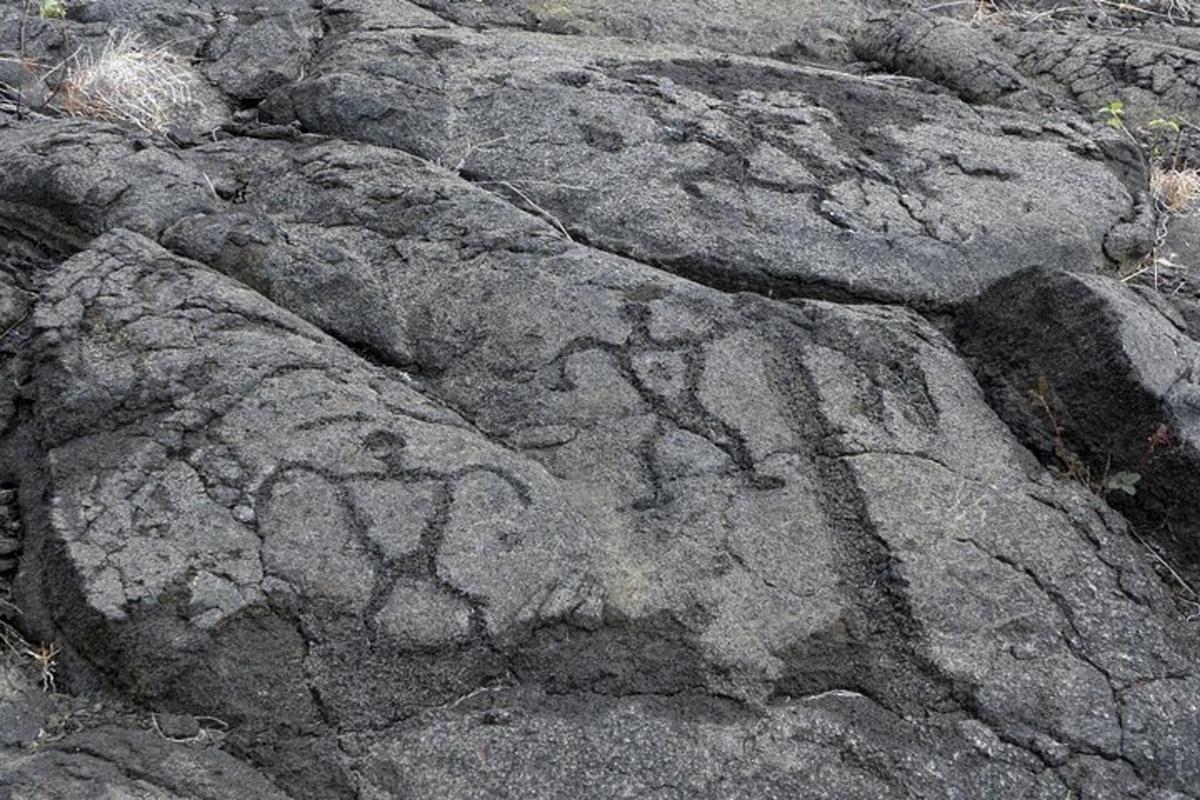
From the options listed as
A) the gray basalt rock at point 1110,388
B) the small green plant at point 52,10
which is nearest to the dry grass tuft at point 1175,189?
the gray basalt rock at point 1110,388

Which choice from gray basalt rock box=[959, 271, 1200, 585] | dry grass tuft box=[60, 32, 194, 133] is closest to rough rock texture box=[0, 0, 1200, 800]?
gray basalt rock box=[959, 271, 1200, 585]

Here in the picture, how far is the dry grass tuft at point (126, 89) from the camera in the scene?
3502mm

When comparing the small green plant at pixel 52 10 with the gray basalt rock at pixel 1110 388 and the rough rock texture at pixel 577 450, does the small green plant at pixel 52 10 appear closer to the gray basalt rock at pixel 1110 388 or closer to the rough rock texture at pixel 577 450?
the rough rock texture at pixel 577 450

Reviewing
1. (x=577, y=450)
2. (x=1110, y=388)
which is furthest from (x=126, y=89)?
(x=1110, y=388)

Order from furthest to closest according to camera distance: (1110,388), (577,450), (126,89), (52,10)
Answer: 1. (52,10)
2. (126,89)
3. (1110,388)
4. (577,450)

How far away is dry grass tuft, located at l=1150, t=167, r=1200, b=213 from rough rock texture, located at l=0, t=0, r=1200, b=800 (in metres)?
0.12

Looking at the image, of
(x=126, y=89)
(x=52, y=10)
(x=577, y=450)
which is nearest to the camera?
(x=577, y=450)

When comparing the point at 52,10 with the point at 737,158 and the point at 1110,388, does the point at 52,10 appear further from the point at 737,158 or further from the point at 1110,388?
the point at 1110,388

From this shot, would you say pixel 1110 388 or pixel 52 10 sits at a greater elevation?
pixel 52 10

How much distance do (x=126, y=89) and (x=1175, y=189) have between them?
113 inches

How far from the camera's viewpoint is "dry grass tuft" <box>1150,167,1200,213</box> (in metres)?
3.77

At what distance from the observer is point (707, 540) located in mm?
2477

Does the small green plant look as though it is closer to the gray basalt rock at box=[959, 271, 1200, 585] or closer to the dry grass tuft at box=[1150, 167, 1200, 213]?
the gray basalt rock at box=[959, 271, 1200, 585]

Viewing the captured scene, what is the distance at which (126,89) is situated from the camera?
140 inches
